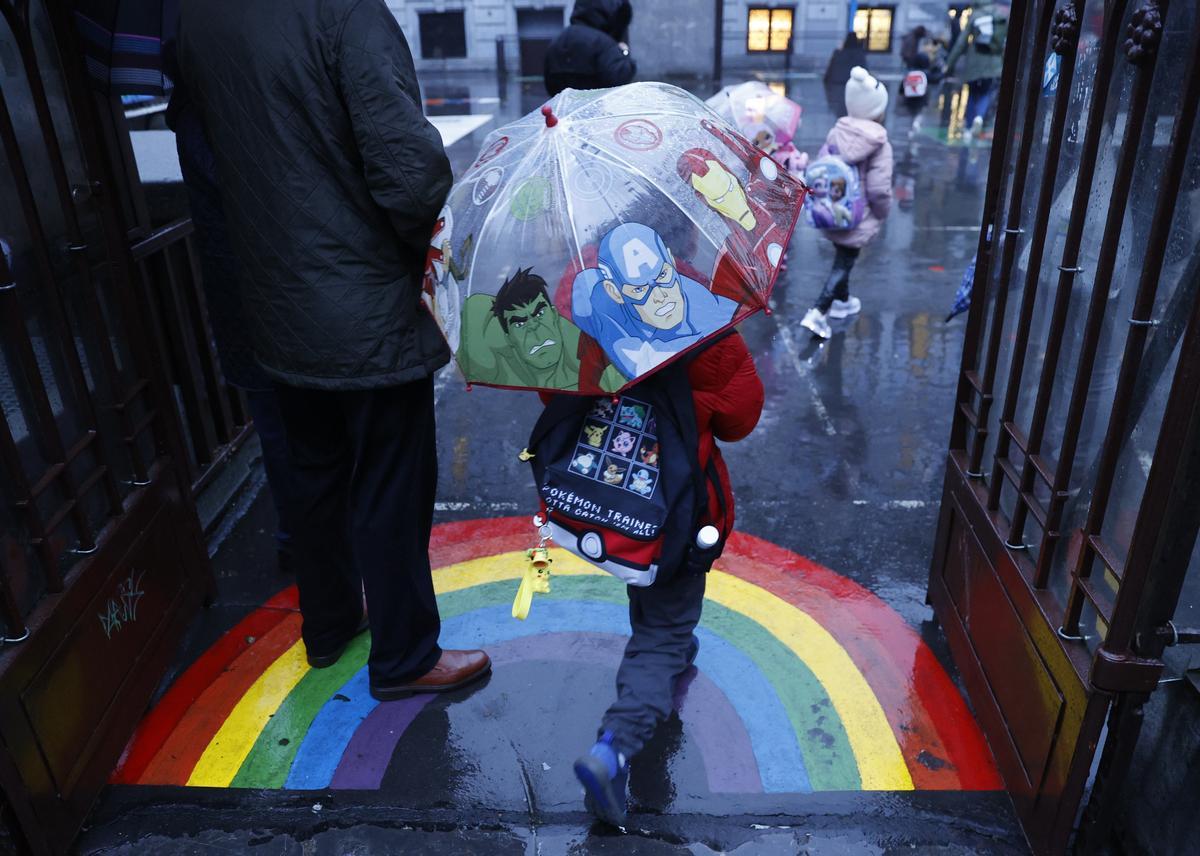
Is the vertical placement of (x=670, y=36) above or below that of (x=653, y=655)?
above

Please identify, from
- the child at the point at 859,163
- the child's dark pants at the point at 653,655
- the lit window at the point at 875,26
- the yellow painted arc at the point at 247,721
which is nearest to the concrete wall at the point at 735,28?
the lit window at the point at 875,26

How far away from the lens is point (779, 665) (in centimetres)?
318

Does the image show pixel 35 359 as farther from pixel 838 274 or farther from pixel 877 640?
pixel 838 274

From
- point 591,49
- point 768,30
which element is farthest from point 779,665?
point 768,30

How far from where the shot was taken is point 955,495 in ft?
10.5

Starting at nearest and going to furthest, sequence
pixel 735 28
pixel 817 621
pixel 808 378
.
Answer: pixel 817 621 < pixel 808 378 < pixel 735 28

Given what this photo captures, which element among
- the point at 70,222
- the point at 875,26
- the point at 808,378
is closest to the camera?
the point at 70,222

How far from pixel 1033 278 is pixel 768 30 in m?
28.7

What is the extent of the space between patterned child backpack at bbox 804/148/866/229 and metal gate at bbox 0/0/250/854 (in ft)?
13.0


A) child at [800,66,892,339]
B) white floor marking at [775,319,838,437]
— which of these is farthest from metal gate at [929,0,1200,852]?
child at [800,66,892,339]

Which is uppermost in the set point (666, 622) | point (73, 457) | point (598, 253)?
point (598, 253)

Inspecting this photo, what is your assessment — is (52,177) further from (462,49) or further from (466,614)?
(462,49)

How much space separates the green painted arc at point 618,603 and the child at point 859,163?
3128mm

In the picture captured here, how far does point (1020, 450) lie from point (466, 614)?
1.95 metres
